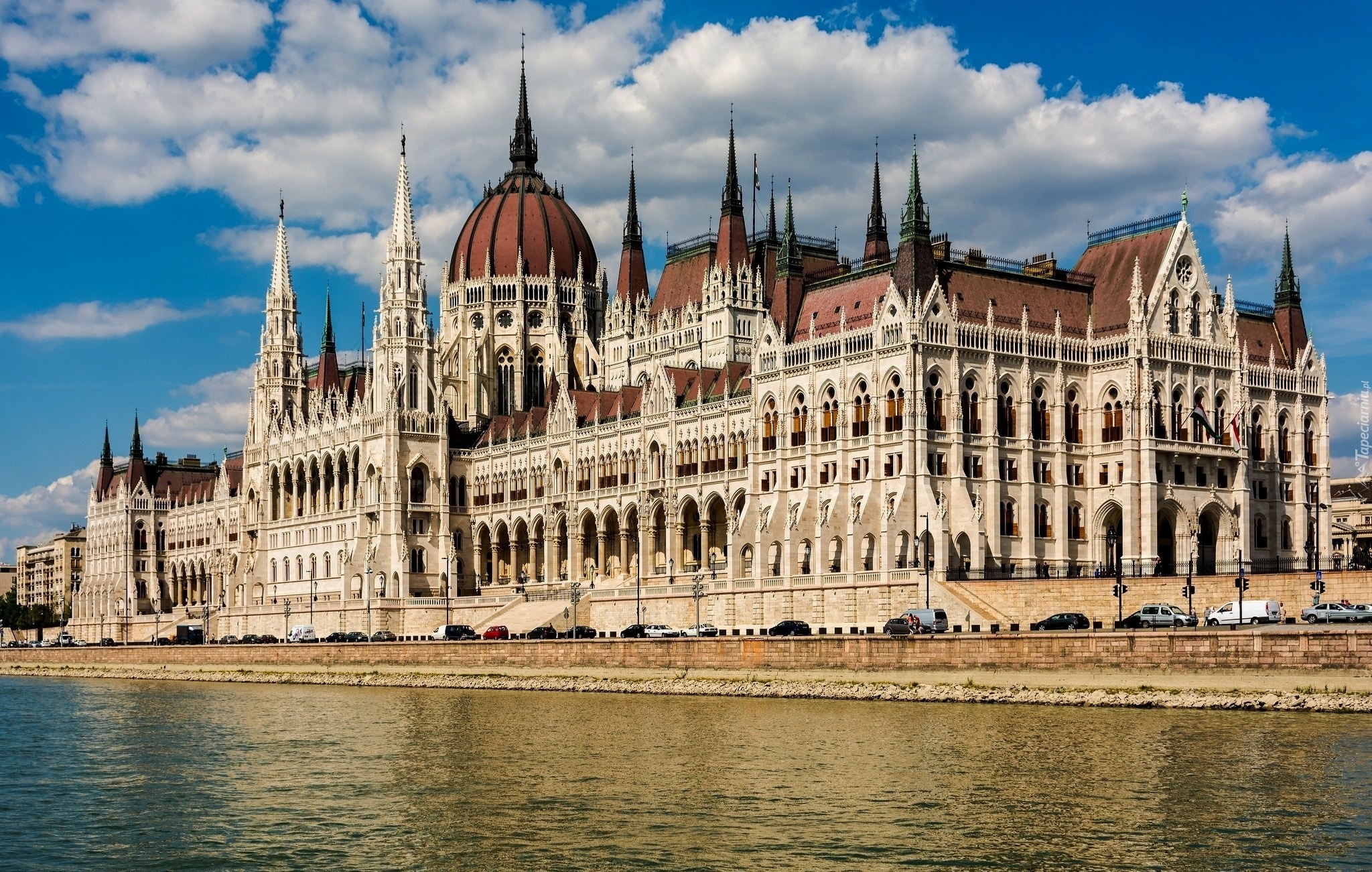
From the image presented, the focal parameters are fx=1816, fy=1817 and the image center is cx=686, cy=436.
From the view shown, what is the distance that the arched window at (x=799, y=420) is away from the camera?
353ft

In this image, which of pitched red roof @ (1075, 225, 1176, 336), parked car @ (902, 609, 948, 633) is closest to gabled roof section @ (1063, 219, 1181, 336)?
pitched red roof @ (1075, 225, 1176, 336)

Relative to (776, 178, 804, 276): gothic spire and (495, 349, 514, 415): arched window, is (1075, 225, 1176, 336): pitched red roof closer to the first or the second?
(776, 178, 804, 276): gothic spire

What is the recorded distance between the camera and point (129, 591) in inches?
7667

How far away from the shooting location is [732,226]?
132m

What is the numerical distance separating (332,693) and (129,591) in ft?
357

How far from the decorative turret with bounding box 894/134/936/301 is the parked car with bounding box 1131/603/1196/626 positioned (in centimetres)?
2797

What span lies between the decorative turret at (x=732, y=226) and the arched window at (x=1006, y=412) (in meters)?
32.3

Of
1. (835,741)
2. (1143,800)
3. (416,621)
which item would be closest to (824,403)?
(416,621)

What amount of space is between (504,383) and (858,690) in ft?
289

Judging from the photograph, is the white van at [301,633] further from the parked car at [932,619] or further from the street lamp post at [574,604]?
the parked car at [932,619]

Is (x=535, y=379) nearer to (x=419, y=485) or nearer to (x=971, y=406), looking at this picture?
(x=419, y=485)

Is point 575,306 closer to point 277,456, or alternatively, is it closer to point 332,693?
point 277,456

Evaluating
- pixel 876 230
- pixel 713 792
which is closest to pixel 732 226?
pixel 876 230

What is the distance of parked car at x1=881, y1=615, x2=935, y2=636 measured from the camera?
79.6 metres
